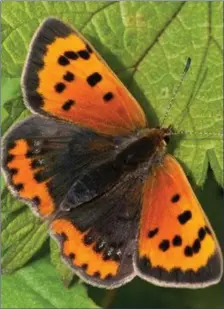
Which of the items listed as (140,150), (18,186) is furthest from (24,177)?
(140,150)

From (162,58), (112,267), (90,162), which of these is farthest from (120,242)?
(162,58)

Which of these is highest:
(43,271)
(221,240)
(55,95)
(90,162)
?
(55,95)

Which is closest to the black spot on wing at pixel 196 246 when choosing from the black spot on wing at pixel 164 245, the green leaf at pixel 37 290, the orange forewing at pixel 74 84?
the black spot on wing at pixel 164 245

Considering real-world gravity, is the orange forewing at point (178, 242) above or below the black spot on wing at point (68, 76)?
below

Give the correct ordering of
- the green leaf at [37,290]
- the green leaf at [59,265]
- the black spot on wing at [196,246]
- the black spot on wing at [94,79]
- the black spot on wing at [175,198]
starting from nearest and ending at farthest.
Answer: the black spot on wing at [196,246] → the black spot on wing at [175,198] → the black spot on wing at [94,79] → the green leaf at [59,265] → the green leaf at [37,290]

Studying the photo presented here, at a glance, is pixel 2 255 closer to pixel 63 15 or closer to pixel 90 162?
pixel 90 162

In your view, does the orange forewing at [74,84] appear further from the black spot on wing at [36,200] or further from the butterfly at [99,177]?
the black spot on wing at [36,200]
